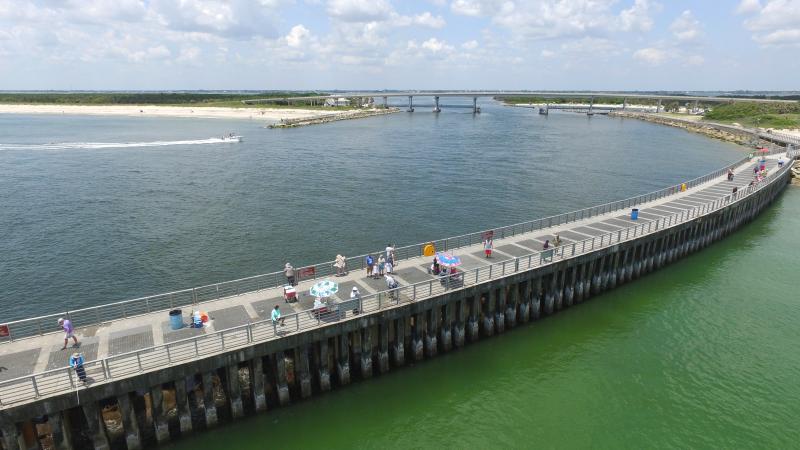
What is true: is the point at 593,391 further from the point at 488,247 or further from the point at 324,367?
the point at 324,367

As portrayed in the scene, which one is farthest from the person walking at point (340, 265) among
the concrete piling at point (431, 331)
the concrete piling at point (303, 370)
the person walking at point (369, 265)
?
the concrete piling at point (303, 370)

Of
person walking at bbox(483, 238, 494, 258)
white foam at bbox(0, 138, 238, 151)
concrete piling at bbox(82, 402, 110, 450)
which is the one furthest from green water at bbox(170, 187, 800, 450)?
white foam at bbox(0, 138, 238, 151)

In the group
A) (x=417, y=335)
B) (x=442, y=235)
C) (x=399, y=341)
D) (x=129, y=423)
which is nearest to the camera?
(x=129, y=423)

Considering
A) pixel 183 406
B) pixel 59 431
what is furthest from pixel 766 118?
pixel 59 431

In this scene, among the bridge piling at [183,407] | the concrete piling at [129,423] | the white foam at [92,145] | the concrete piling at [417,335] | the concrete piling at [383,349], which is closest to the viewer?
the concrete piling at [129,423]

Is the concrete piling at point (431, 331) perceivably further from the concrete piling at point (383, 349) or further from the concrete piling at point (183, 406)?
the concrete piling at point (183, 406)

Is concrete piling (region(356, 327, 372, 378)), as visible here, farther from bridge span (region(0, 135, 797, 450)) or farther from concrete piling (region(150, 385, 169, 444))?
concrete piling (region(150, 385, 169, 444))
